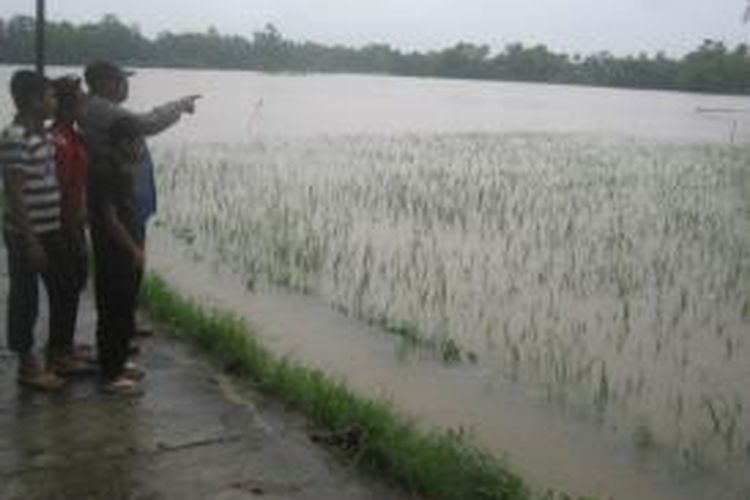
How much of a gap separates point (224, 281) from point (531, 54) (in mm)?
102873

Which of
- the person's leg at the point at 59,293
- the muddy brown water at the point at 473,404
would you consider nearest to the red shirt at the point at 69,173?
the person's leg at the point at 59,293

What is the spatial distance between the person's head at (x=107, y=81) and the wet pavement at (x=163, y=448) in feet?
4.89

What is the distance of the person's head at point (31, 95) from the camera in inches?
186

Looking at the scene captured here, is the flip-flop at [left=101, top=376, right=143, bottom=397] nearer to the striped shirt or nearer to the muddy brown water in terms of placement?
the striped shirt

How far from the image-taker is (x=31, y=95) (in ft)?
15.7

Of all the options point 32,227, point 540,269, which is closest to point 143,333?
point 32,227

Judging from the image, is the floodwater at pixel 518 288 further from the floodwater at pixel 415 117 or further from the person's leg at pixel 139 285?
the floodwater at pixel 415 117

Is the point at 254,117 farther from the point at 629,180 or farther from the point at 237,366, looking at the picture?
the point at 237,366

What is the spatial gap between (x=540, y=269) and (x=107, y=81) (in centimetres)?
629

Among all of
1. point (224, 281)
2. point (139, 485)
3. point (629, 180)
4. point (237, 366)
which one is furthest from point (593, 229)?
point (139, 485)

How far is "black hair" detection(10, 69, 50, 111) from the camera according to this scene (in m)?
4.73

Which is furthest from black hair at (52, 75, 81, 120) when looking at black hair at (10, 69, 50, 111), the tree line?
the tree line

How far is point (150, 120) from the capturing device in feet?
16.2

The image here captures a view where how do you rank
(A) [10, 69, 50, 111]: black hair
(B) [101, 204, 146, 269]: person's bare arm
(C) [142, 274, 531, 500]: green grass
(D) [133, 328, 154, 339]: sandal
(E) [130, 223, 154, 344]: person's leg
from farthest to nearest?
(D) [133, 328, 154, 339]: sandal < (E) [130, 223, 154, 344]: person's leg < (B) [101, 204, 146, 269]: person's bare arm < (A) [10, 69, 50, 111]: black hair < (C) [142, 274, 531, 500]: green grass
